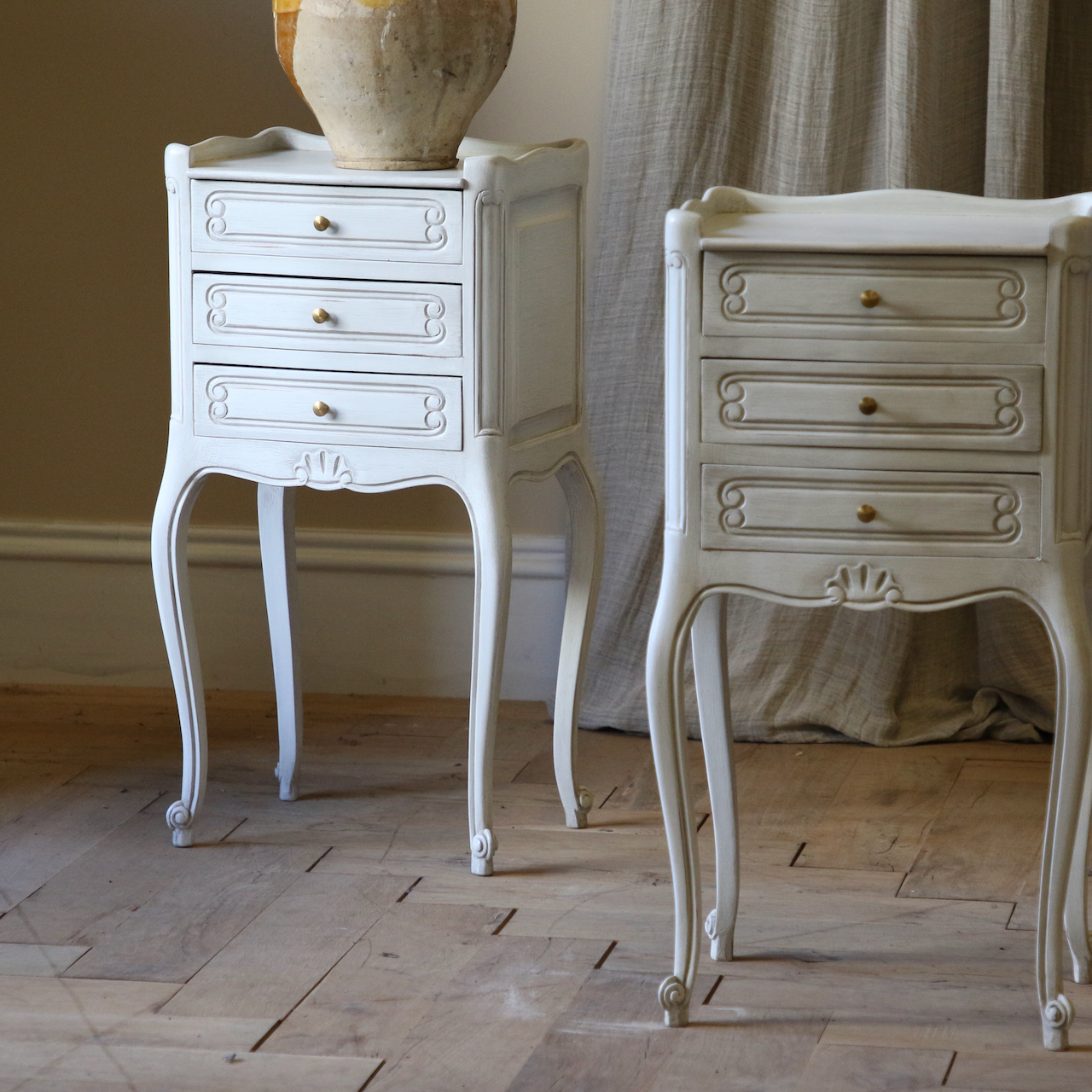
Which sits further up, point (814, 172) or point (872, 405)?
point (814, 172)

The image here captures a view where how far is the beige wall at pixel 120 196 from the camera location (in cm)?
253

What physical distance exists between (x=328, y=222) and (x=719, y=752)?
74cm

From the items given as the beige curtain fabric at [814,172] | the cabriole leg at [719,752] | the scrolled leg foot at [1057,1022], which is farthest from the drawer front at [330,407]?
the scrolled leg foot at [1057,1022]

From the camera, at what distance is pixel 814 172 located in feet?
7.73

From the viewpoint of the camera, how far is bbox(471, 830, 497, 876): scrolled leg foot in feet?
6.44

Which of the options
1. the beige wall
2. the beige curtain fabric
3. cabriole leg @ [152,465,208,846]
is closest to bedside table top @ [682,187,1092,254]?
the beige curtain fabric

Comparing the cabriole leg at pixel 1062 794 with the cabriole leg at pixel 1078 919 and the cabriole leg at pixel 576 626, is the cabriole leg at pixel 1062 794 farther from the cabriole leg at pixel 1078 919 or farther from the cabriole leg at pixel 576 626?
the cabriole leg at pixel 576 626

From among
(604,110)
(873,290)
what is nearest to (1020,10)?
(604,110)

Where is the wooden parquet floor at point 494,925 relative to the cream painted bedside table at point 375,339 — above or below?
below

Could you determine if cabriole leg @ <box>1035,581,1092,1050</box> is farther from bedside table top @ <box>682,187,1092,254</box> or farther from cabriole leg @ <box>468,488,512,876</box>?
cabriole leg @ <box>468,488,512,876</box>

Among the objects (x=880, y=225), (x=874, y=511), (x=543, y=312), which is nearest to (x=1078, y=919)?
(x=874, y=511)

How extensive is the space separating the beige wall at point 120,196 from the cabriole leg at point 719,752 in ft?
2.99

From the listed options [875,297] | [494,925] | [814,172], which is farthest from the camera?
[814,172]

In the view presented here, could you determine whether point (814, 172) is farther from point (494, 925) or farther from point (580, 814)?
point (494, 925)
